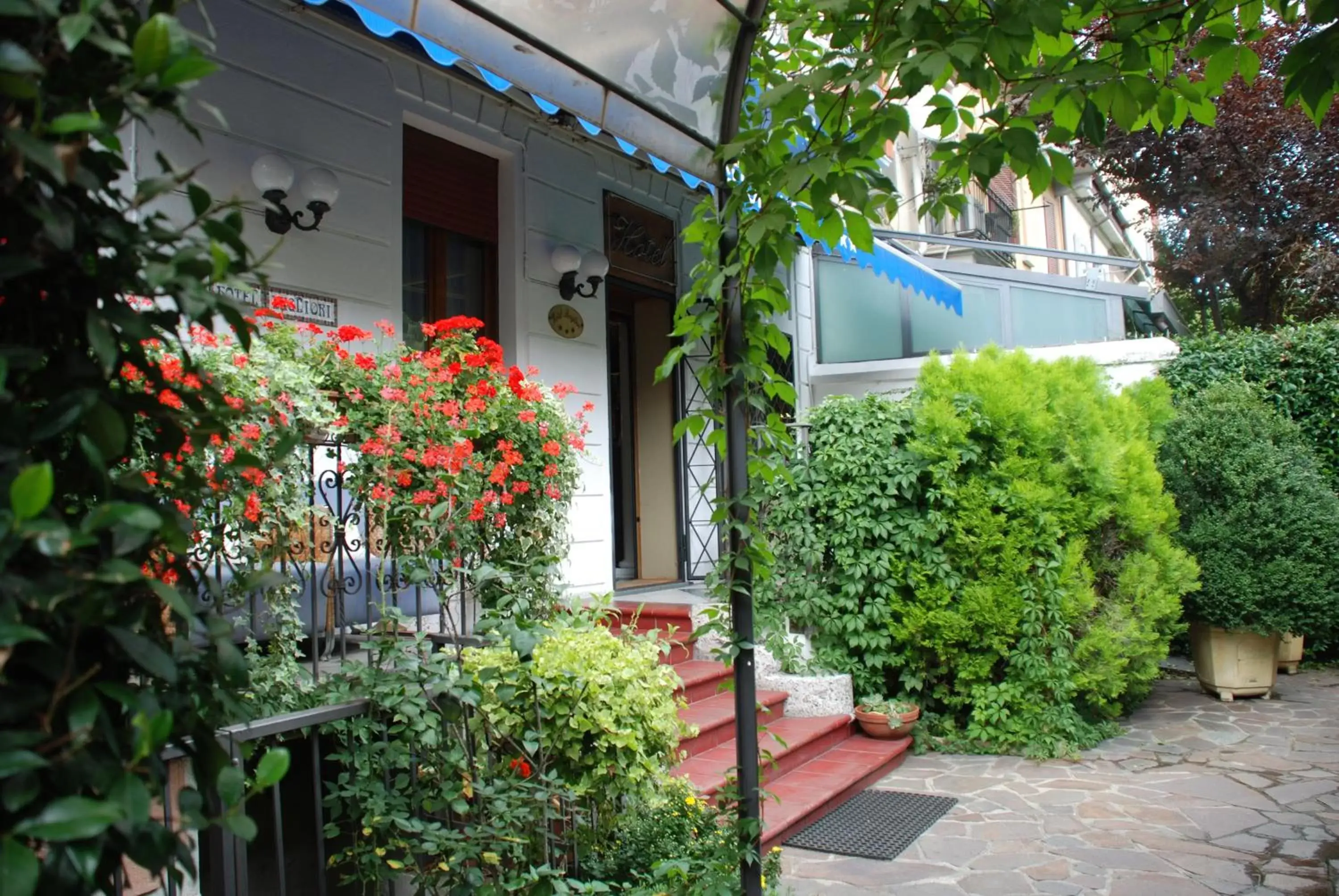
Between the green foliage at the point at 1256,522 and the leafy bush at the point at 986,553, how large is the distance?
64cm

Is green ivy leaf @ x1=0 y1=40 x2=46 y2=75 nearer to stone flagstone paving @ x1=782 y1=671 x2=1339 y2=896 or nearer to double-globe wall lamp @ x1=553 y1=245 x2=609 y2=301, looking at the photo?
stone flagstone paving @ x1=782 y1=671 x2=1339 y2=896

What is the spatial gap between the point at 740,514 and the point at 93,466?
2190 mm

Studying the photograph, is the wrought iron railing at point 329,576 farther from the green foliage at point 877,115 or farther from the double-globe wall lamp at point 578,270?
the double-globe wall lamp at point 578,270

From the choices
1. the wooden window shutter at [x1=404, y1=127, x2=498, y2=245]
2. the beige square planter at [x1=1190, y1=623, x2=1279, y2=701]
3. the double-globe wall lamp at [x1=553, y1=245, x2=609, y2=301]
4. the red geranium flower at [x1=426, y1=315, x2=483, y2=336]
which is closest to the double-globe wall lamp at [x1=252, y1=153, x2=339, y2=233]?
the wooden window shutter at [x1=404, y1=127, x2=498, y2=245]

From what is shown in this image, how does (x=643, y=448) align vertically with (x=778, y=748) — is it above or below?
above

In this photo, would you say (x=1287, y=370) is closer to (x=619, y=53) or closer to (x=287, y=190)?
(x=619, y=53)

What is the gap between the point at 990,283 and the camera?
407 inches

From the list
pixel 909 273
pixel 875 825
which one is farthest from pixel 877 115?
pixel 909 273

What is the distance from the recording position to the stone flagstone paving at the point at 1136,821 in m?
4.23

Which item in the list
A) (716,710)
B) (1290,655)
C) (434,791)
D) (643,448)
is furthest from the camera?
(643,448)

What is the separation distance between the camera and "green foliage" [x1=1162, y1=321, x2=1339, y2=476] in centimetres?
931

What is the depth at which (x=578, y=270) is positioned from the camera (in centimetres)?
712

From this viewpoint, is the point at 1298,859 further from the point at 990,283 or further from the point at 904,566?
the point at 990,283

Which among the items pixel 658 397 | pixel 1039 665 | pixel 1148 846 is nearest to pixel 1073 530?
pixel 1039 665
